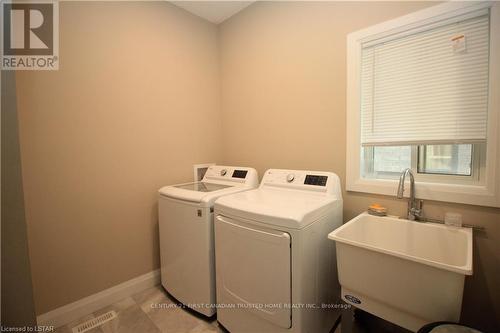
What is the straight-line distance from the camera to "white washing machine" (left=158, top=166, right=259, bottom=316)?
4.96ft

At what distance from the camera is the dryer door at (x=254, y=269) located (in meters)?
1.14

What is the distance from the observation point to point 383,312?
3.57 ft

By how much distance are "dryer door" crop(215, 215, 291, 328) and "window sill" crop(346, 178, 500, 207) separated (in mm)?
788

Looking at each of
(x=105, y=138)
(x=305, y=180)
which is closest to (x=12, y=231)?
(x=105, y=138)

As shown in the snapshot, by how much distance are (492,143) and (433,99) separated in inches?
14.2

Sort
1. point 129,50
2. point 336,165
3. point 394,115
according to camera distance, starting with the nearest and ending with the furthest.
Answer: point 394,115, point 336,165, point 129,50

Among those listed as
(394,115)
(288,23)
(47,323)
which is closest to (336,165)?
(394,115)

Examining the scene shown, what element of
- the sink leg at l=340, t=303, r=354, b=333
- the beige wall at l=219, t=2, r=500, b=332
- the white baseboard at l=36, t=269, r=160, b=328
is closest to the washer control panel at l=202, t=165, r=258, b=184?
the beige wall at l=219, t=2, r=500, b=332

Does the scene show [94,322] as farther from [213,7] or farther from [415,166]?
[213,7]

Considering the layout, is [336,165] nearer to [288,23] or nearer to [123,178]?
[288,23]

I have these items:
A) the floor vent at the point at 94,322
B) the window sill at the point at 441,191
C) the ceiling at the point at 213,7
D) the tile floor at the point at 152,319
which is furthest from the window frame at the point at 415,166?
the floor vent at the point at 94,322

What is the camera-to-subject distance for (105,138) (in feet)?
5.67

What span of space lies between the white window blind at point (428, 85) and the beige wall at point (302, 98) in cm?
17

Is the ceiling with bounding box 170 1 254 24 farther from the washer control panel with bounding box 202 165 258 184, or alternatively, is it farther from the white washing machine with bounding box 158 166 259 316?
the white washing machine with bounding box 158 166 259 316
